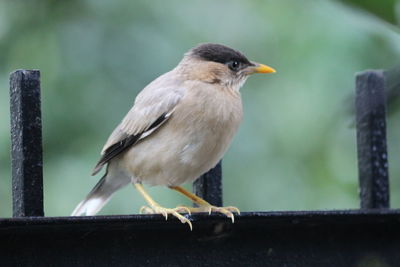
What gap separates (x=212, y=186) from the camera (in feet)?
9.51

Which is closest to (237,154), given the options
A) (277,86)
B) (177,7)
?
(277,86)

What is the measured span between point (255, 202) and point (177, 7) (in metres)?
1.37

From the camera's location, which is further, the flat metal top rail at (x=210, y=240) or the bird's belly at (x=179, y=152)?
the bird's belly at (x=179, y=152)

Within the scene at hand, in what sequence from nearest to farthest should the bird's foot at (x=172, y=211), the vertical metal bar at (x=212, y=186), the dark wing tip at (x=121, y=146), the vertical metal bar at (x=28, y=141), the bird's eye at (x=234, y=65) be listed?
the vertical metal bar at (x=28, y=141), the bird's foot at (x=172, y=211), the vertical metal bar at (x=212, y=186), the dark wing tip at (x=121, y=146), the bird's eye at (x=234, y=65)

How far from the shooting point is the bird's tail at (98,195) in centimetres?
370

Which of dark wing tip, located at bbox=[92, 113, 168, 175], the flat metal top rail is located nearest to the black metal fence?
the flat metal top rail

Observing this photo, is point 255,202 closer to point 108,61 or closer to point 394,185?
point 394,185

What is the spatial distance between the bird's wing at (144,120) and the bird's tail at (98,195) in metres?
0.26

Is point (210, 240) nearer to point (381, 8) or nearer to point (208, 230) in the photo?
point (208, 230)

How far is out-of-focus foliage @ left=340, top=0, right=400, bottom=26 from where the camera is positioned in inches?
61.4

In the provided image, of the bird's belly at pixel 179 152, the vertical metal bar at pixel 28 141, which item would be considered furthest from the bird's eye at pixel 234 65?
the vertical metal bar at pixel 28 141

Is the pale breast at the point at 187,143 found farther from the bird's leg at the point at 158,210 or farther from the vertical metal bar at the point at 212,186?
the vertical metal bar at the point at 212,186

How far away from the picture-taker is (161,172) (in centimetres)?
341

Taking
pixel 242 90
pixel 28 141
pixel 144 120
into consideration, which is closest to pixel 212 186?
pixel 144 120
